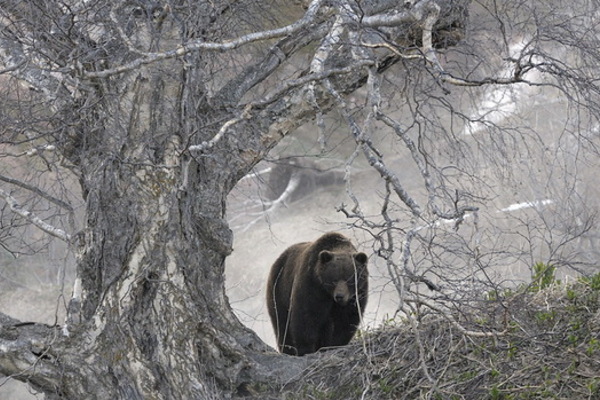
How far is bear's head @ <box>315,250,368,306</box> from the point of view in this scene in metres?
8.13

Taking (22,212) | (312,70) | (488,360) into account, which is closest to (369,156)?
(312,70)

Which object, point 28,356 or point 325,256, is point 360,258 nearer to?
point 325,256

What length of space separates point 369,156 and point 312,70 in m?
0.94

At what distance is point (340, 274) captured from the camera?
27.2ft

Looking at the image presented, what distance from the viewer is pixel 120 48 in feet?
21.5

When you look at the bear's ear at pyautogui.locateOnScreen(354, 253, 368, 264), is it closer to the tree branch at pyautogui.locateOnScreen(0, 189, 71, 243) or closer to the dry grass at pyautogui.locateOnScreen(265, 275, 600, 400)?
the dry grass at pyautogui.locateOnScreen(265, 275, 600, 400)

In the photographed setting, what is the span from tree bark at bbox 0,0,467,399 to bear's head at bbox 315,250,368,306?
4.40 ft

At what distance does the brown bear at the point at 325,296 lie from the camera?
827cm

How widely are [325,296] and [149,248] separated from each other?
9.05 ft

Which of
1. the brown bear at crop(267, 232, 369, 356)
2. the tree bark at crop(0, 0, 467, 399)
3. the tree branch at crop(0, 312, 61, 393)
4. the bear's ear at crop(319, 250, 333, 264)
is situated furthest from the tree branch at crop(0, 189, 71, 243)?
the bear's ear at crop(319, 250, 333, 264)

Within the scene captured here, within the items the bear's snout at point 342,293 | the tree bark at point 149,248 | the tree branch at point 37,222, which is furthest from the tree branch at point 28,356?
the bear's snout at point 342,293

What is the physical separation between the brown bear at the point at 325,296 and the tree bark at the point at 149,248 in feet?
4.54

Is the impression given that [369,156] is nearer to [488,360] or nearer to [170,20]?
[488,360]

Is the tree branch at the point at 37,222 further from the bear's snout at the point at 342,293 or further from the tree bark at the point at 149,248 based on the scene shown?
the bear's snout at the point at 342,293
